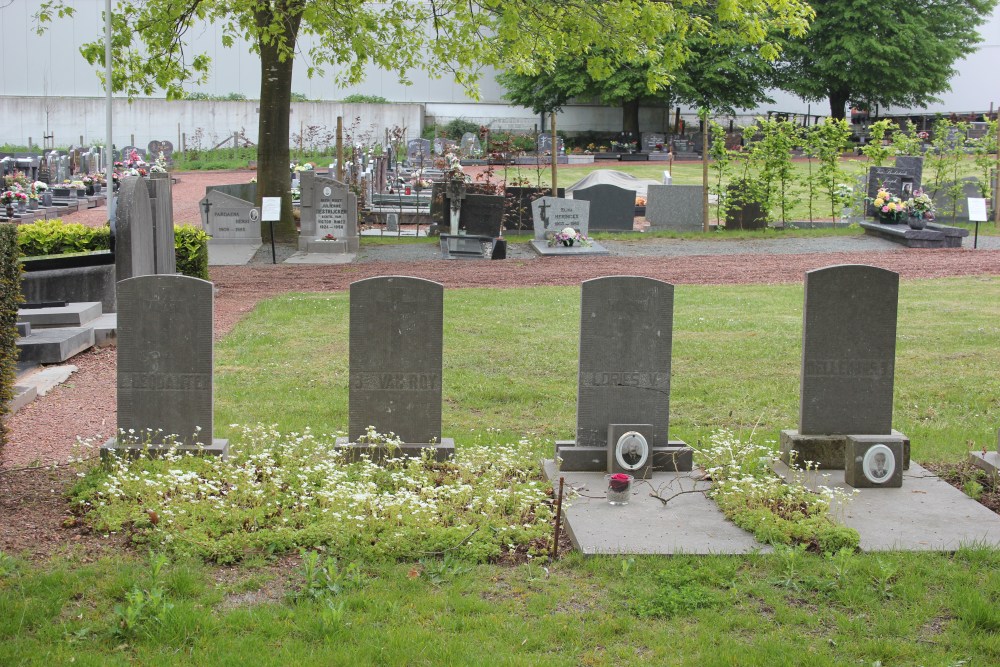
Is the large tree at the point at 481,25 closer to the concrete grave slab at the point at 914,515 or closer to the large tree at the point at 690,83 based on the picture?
the concrete grave slab at the point at 914,515

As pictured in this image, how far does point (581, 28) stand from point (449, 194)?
Result: 292 inches

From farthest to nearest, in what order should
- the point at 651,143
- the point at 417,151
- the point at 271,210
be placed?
the point at 651,143 < the point at 417,151 < the point at 271,210

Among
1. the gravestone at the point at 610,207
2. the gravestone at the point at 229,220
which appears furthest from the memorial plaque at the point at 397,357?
the gravestone at the point at 610,207

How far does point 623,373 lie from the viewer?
713 cm

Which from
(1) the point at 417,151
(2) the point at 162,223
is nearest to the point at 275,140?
(2) the point at 162,223

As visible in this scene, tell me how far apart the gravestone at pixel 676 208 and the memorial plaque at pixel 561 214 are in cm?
368

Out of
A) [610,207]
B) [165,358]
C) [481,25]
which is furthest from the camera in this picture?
[610,207]

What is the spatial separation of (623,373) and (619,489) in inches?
39.0

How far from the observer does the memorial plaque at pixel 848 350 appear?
705 centimetres

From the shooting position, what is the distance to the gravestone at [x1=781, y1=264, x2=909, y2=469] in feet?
23.1

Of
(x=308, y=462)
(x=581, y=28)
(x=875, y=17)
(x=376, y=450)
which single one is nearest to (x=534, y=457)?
(x=376, y=450)

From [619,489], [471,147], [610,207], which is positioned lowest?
[619,489]

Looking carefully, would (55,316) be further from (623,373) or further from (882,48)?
(882,48)

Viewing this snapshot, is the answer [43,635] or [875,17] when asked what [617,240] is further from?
[875,17]
